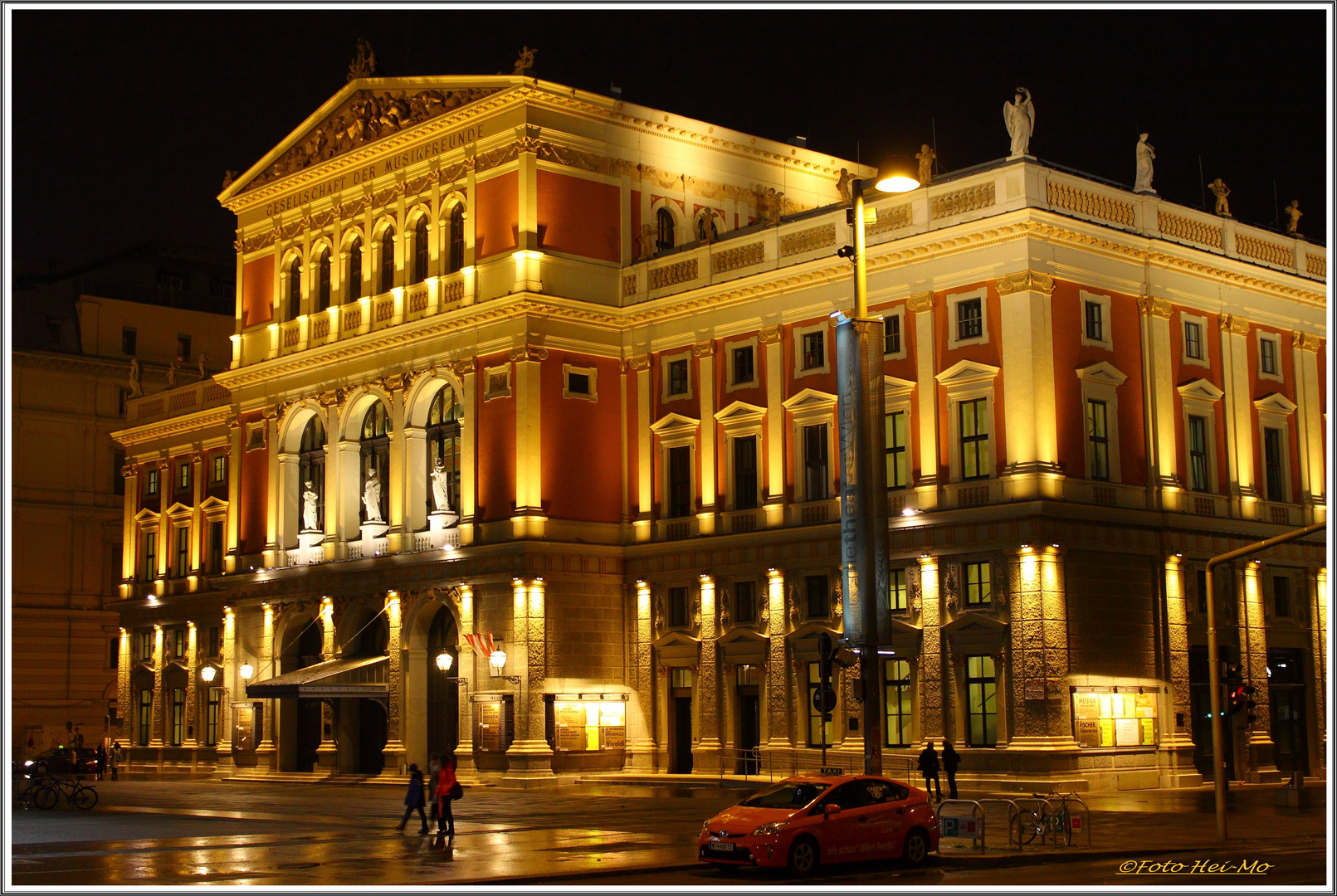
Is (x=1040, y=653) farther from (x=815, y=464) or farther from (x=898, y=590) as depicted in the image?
(x=815, y=464)

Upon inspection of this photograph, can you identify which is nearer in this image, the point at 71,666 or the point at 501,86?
the point at 501,86

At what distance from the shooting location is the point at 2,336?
24.4m

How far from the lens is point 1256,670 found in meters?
50.7

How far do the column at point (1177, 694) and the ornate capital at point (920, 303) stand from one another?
9.71 m

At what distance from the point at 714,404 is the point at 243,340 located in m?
22.9

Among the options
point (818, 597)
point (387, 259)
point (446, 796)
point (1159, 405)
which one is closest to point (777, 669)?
point (818, 597)

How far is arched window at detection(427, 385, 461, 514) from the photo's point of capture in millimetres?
58906

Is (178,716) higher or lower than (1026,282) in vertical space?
lower

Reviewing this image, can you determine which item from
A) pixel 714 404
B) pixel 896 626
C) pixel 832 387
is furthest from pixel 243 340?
pixel 896 626

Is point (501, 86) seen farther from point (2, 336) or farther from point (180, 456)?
point (2, 336)

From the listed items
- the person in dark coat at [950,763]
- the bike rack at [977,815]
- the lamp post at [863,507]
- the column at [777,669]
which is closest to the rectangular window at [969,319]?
the column at [777,669]

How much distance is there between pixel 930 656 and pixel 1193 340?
12.8 m

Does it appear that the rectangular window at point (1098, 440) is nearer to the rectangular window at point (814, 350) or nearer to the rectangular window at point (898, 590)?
the rectangular window at point (898, 590)

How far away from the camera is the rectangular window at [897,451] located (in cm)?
4991
